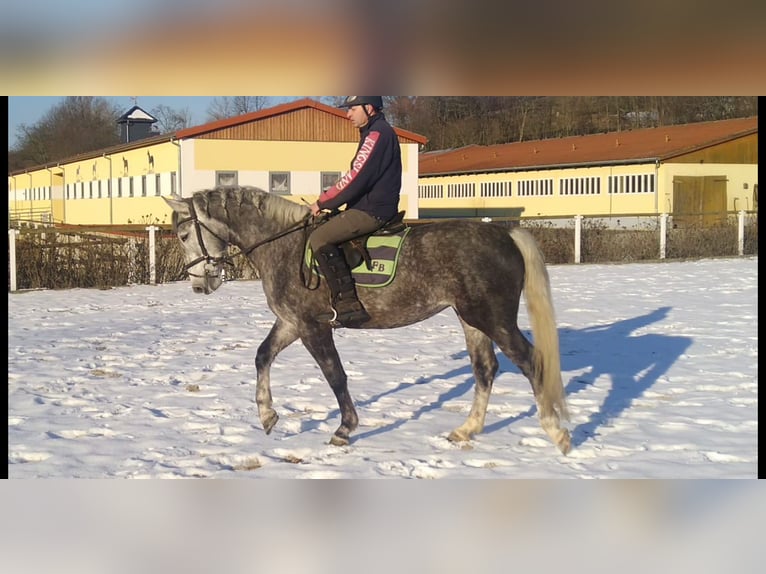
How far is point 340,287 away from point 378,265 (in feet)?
0.97

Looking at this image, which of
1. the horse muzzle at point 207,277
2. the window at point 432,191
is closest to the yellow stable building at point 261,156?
the window at point 432,191

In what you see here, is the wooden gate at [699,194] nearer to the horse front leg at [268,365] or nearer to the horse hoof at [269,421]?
the horse front leg at [268,365]

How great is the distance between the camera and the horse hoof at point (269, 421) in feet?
19.5

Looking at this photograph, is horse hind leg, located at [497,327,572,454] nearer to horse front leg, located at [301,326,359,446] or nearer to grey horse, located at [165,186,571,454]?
grey horse, located at [165,186,571,454]

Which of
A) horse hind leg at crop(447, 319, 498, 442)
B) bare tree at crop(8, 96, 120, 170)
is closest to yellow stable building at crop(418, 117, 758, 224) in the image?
bare tree at crop(8, 96, 120, 170)

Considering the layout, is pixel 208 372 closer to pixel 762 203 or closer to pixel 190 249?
pixel 190 249

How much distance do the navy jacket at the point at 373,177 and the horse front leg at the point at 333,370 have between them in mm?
882

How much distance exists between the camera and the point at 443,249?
5.61 m

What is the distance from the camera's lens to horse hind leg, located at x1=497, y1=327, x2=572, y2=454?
5488 millimetres

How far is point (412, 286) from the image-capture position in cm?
565
